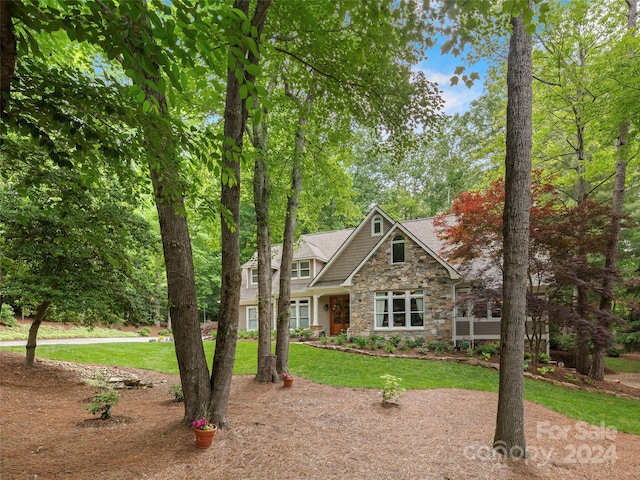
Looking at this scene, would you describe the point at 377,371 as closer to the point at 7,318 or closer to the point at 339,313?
the point at 339,313

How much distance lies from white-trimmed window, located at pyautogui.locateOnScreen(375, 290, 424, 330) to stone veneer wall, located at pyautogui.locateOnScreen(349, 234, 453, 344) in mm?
210

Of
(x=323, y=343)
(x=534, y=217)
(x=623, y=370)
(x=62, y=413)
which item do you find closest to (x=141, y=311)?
(x=62, y=413)

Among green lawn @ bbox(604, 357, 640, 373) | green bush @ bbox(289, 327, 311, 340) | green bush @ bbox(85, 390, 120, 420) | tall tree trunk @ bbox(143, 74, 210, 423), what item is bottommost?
green lawn @ bbox(604, 357, 640, 373)

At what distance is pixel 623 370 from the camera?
46.7 ft

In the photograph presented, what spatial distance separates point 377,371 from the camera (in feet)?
33.8

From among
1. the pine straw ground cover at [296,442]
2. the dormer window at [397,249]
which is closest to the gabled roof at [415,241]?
the dormer window at [397,249]

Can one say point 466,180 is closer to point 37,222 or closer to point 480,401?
point 480,401

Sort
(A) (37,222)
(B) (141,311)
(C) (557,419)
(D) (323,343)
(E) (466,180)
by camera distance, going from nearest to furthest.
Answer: (C) (557,419) < (A) (37,222) < (B) (141,311) < (D) (323,343) < (E) (466,180)

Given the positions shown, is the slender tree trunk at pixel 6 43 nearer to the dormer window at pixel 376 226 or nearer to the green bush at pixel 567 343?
the dormer window at pixel 376 226

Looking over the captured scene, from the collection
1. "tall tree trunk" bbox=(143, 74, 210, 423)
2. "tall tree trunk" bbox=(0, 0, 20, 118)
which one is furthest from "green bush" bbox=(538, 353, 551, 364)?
"tall tree trunk" bbox=(0, 0, 20, 118)

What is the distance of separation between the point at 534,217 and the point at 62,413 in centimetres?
1152

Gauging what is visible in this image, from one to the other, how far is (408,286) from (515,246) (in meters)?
10.7

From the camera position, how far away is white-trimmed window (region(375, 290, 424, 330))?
1481cm

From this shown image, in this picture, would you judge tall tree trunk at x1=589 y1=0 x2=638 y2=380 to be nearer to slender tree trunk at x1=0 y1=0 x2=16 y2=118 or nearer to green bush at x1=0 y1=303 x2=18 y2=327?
slender tree trunk at x1=0 y1=0 x2=16 y2=118
